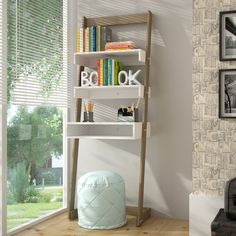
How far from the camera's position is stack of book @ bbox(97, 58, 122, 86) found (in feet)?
13.2

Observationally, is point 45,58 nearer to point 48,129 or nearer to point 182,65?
point 48,129

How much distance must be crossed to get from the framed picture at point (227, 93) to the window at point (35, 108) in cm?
161

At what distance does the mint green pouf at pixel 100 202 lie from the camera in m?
3.73

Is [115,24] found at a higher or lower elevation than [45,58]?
higher

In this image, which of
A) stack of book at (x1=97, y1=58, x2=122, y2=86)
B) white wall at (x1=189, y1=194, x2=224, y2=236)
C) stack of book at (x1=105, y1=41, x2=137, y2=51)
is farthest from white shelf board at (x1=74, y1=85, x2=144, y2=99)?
white wall at (x1=189, y1=194, x2=224, y2=236)

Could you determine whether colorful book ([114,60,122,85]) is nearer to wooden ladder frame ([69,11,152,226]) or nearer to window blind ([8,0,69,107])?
wooden ladder frame ([69,11,152,226])

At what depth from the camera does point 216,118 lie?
346 cm

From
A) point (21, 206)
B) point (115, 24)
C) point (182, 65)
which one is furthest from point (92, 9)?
point (21, 206)

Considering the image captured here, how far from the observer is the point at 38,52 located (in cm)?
396

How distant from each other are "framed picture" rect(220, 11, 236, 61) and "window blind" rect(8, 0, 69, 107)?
1.64 metres

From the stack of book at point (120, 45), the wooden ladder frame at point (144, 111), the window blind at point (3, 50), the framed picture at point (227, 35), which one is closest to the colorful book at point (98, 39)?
the stack of book at point (120, 45)

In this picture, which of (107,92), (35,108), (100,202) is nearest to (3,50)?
(35,108)

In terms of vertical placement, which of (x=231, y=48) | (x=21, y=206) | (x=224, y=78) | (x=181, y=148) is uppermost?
(x=231, y=48)

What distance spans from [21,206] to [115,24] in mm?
1945
